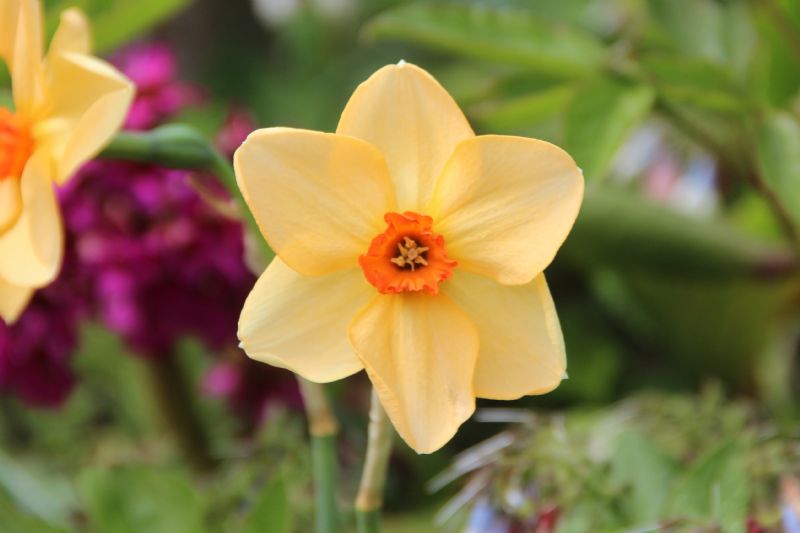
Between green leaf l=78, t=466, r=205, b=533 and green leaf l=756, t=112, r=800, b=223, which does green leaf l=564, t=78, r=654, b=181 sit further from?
green leaf l=78, t=466, r=205, b=533

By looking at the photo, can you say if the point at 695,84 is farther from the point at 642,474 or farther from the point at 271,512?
the point at 271,512

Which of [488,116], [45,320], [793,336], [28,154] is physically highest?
[28,154]

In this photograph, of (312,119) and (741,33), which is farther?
(312,119)

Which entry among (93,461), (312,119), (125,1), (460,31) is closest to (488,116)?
(460,31)

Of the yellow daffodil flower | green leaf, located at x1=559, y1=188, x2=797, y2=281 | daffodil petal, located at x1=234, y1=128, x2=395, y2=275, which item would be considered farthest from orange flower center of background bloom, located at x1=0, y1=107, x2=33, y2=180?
green leaf, located at x1=559, y1=188, x2=797, y2=281

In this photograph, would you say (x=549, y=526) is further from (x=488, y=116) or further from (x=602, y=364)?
(x=602, y=364)

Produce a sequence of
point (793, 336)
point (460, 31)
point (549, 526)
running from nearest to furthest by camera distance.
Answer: point (549, 526)
point (460, 31)
point (793, 336)

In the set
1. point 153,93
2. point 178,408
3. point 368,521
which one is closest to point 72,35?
point 368,521

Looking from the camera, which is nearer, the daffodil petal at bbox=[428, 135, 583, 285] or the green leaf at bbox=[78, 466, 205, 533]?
the daffodil petal at bbox=[428, 135, 583, 285]
